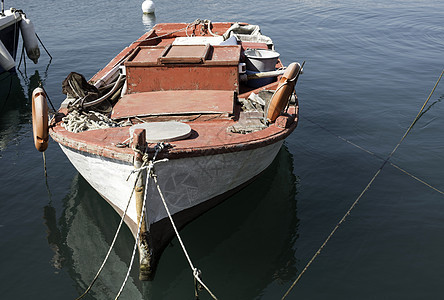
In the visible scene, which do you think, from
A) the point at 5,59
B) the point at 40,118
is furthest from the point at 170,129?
the point at 5,59

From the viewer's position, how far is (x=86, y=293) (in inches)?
277

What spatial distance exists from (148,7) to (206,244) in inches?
999

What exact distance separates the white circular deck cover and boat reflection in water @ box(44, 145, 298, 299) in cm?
235

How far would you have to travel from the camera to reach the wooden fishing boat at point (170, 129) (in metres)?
6.70

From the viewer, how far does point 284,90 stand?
7527 mm

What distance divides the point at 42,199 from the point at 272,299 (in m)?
5.95

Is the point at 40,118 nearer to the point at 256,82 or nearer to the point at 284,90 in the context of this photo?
the point at 284,90

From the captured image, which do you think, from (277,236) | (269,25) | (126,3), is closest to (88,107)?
(277,236)

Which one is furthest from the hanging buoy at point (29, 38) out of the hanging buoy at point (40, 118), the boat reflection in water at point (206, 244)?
the hanging buoy at point (40, 118)

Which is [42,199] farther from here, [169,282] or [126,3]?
[126,3]

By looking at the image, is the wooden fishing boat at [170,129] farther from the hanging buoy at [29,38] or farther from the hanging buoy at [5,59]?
the hanging buoy at [29,38]

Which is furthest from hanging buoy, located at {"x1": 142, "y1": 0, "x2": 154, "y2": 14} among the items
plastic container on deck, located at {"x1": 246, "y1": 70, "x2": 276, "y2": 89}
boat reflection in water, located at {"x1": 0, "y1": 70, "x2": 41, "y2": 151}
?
plastic container on deck, located at {"x1": 246, "y1": 70, "x2": 276, "y2": 89}

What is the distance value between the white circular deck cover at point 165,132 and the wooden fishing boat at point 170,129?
0.02 m

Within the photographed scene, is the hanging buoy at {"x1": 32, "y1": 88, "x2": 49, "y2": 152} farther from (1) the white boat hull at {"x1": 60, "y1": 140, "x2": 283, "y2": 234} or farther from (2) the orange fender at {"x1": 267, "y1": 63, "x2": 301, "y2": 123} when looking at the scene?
(2) the orange fender at {"x1": 267, "y1": 63, "x2": 301, "y2": 123}
